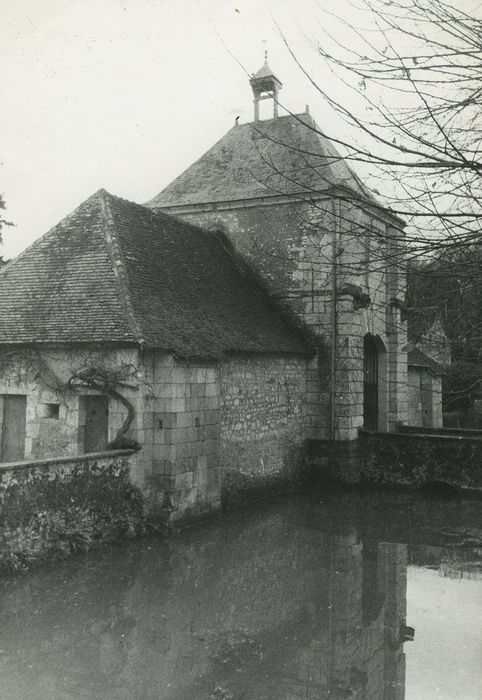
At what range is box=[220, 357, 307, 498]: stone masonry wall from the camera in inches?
506

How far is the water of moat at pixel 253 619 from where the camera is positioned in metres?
5.54

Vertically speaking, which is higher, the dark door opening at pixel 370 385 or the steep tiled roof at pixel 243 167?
the steep tiled roof at pixel 243 167

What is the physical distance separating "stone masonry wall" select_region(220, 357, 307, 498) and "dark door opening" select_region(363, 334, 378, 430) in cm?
347

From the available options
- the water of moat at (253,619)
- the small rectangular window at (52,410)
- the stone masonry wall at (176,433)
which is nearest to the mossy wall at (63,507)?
the water of moat at (253,619)

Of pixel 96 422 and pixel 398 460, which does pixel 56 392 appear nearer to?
pixel 96 422

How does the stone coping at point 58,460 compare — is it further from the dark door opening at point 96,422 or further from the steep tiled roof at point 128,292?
the steep tiled roof at point 128,292

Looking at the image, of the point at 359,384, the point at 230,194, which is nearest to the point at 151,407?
the point at 359,384

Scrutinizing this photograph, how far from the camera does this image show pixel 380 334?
18547 mm

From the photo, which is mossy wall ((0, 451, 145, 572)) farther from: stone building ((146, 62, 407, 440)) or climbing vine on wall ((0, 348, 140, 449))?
stone building ((146, 62, 407, 440))

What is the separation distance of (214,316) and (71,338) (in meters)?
3.43

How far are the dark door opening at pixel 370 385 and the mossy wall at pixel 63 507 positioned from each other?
32.9ft

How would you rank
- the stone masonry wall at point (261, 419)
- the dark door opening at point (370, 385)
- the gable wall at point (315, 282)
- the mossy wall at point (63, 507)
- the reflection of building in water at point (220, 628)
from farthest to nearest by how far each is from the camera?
the dark door opening at point (370, 385)
the gable wall at point (315, 282)
the stone masonry wall at point (261, 419)
the mossy wall at point (63, 507)
the reflection of building in water at point (220, 628)

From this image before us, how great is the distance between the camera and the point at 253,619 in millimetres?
7012

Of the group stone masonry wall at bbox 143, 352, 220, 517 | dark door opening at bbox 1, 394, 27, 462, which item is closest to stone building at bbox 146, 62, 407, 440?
stone masonry wall at bbox 143, 352, 220, 517
